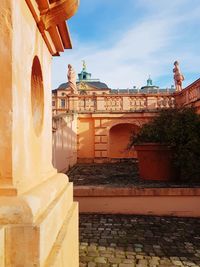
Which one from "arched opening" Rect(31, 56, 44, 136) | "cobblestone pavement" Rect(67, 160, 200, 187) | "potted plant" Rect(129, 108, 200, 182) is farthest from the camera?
"potted plant" Rect(129, 108, 200, 182)

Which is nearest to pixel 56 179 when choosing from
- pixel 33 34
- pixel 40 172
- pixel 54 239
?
pixel 40 172

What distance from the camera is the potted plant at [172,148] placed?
6480 mm

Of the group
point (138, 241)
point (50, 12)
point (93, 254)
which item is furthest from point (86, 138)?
point (50, 12)

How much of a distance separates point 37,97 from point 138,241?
2.61m

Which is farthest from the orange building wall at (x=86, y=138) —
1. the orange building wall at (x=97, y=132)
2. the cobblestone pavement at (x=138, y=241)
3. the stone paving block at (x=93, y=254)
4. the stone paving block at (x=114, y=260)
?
the stone paving block at (x=114, y=260)

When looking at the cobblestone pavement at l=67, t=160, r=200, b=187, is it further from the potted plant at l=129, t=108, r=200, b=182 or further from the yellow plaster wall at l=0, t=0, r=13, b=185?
the yellow plaster wall at l=0, t=0, r=13, b=185

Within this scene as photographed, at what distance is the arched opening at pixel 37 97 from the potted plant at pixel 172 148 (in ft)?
14.8

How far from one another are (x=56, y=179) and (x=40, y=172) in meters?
0.39

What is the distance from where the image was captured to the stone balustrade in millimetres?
15680

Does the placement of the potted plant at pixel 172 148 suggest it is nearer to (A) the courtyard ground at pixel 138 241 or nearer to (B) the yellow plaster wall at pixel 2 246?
(A) the courtyard ground at pixel 138 241

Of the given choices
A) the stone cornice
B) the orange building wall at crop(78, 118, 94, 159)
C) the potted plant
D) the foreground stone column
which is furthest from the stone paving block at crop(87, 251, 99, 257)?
the orange building wall at crop(78, 118, 94, 159)

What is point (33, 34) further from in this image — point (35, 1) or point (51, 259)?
point (51, 259)

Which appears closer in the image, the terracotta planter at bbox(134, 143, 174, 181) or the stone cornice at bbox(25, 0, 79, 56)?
the stone cornice at bbox(25, 0, 79, 56)

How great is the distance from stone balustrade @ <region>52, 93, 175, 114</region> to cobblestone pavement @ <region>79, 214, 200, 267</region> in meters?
10.7
